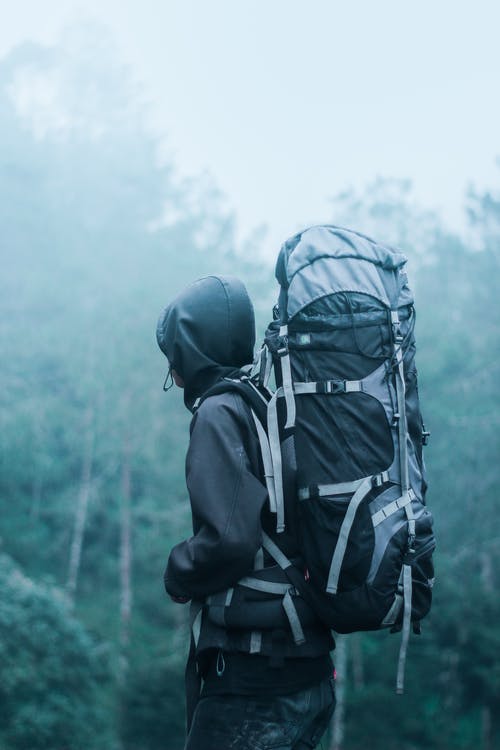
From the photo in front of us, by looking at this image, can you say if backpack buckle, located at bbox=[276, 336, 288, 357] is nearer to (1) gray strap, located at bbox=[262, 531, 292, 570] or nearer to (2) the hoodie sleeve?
(2) the hoodie sleeve

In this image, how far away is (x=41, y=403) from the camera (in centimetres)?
1565

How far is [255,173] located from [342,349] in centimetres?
5109

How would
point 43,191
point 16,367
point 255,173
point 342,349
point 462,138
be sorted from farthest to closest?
point 255,173 → point 462,138 → point 43,191 → point 16,367 → point 342,349

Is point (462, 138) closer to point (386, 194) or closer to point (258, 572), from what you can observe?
point (386, 194)

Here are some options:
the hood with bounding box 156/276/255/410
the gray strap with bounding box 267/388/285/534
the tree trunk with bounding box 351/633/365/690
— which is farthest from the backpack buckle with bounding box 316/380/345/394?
the tree trunk with bounding box 351/633/365/690

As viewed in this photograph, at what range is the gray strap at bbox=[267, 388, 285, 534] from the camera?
80.5 inches

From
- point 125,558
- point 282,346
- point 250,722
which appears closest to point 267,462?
point 282,346

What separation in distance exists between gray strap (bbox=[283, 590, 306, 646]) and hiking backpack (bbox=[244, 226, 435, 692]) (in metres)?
0.05

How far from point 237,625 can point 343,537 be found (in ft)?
1.21

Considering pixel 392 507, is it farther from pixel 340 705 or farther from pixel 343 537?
pixel 340 705

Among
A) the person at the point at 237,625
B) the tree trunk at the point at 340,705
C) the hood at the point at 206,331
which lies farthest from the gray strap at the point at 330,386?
the tree trunk at the point at 340,705

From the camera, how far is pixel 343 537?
195cm

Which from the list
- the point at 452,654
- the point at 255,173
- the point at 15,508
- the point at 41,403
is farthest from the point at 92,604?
the point at 255,173

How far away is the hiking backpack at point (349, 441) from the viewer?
1.97 meters
